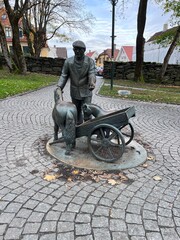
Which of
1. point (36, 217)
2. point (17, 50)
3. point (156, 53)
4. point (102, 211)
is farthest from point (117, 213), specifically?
point (156, 53)

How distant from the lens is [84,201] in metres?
2.92

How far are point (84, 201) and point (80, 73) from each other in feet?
7.97

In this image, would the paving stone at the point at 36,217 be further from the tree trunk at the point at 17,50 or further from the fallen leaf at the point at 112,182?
the tree trunk at the point at 17,50

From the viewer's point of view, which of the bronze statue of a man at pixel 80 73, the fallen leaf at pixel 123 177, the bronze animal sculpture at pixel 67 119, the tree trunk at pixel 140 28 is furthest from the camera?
the tree trunk at pixel 140 28

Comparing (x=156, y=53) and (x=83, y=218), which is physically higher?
(x=156, y=53)

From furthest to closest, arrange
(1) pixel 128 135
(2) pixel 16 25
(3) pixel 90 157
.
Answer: (2) pixel 16 25, (1) pixel 128 135, (3) pixel 90 157

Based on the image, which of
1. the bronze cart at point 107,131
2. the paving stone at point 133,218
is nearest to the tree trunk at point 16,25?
the bronze cart at point 107,131

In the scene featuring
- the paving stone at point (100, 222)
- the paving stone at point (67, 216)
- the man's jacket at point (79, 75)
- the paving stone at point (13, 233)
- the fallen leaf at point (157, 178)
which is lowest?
the fallen leaf at point (157, 178)

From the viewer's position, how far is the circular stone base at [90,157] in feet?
12.5

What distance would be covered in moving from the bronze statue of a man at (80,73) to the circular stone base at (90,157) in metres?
1.00

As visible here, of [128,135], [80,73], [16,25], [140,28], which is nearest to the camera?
[80,73]

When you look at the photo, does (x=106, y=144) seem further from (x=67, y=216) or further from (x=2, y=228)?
(x=2, y=228)

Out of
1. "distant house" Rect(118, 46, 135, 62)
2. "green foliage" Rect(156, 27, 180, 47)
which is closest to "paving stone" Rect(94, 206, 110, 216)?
"green foliage" Rect(156, 27, 180, 47)

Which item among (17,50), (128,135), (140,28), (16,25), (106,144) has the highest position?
(16,25)
